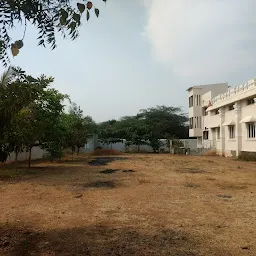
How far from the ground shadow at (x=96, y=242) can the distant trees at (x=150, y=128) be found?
33794mm

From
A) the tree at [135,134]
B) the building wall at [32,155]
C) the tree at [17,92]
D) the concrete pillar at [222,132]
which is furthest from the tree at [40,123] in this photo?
the tree at [135,134]

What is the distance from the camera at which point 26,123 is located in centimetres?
1462

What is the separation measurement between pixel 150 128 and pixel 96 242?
35497 mm

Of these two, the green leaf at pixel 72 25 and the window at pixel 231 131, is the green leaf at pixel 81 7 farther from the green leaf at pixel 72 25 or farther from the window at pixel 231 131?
the window at pixel 231 131

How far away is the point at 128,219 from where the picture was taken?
6605mm

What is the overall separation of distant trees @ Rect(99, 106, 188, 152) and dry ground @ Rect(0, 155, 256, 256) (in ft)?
92.9

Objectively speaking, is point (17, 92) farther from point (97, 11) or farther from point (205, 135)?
point (205, 135)

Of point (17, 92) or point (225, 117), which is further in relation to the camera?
point (225, 117)

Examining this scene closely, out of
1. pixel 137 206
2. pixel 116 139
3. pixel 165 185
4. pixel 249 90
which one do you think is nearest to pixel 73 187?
pixel 165 185

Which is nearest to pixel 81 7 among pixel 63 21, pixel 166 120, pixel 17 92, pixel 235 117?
pixel 63 21

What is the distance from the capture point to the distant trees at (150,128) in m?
39.9

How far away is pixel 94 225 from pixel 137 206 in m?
1.87

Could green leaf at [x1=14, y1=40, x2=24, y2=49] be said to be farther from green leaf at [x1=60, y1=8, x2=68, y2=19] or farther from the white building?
the white building

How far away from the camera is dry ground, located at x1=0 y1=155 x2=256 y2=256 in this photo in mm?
4836
